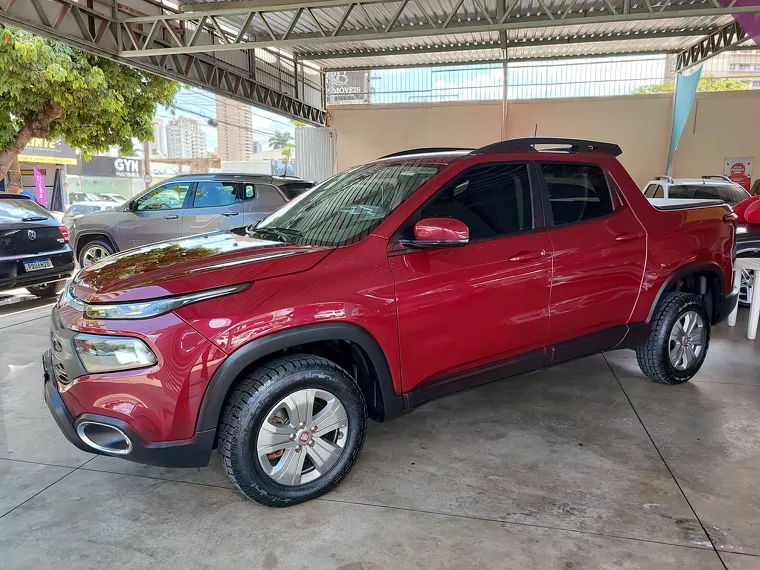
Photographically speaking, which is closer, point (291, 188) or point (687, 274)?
point (687, 274)

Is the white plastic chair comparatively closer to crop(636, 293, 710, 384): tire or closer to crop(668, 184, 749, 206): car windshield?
crop(636, 293, 710, 384): tire

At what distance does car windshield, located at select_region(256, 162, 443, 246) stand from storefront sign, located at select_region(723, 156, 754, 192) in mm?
17813

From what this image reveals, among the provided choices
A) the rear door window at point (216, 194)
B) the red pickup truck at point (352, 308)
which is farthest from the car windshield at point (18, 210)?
the red pickup truck at point (352, 308)

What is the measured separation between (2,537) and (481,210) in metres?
2.93

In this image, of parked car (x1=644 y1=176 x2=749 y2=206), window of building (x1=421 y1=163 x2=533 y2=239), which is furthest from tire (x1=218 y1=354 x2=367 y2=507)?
parked car (x1=644 y1=176 x2=749 y2=206)

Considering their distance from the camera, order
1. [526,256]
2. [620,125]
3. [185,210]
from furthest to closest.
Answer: [620,125] → [185,210] → [526,256]

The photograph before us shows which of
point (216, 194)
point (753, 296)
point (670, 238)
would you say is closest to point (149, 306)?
point (670, 238)

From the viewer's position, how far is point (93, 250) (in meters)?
9.01

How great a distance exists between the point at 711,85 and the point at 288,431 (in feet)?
68.7

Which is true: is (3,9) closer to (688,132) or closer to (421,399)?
(421,399)

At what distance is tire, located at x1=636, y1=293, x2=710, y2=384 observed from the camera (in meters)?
4.07

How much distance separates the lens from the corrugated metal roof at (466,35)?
12.4 meters

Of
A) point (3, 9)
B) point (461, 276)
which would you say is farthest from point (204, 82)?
point (461, 276)

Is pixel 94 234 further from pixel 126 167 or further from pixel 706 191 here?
pixel 126 167
